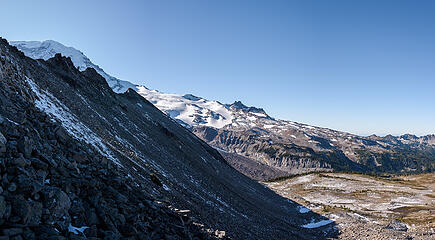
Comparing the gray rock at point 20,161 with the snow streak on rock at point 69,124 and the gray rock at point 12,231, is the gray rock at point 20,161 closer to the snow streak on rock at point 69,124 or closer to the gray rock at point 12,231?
the gray rock at point 12,231

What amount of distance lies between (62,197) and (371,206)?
79.8 m

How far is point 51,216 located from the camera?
859 centimetres

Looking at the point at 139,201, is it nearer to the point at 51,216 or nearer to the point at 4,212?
the point at 51,216

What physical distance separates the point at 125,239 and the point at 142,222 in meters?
2.02

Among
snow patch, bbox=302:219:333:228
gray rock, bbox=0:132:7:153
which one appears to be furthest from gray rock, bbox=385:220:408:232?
gray rock, bbox=0:132:7:153

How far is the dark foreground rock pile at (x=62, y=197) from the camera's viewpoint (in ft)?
25.8

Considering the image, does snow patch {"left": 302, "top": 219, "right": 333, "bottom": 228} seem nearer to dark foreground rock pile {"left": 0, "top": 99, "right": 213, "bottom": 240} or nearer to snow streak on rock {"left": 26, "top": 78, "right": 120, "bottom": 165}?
dark foreground rock pile {"left": 0, "top": 99, "right": 213, "bottom": 240}

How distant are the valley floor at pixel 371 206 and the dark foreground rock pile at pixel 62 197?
34.7 metres

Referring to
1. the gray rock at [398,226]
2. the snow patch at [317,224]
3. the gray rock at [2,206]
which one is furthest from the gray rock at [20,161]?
the gray rock at [398,226]

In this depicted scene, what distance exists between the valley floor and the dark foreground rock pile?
114 ft

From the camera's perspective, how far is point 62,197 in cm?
945

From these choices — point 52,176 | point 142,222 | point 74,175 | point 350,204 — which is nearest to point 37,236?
point 52,176

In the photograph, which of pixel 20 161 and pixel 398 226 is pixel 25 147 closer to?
pixel 20 161

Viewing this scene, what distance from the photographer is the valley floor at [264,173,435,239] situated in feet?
122
